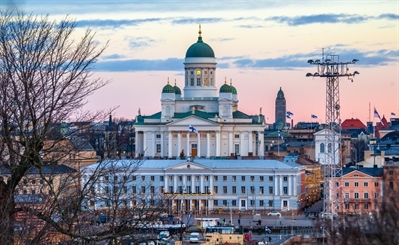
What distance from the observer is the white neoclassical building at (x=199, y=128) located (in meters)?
87.1

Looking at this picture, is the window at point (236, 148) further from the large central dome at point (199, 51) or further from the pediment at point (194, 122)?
the large central dome at point (199, 51)

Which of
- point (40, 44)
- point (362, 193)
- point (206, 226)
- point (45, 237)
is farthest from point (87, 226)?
point (362, 193)

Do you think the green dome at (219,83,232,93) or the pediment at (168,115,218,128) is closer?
the pediment at (168,115,218,128)

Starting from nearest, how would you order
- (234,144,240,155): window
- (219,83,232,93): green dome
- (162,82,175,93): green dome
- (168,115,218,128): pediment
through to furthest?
(168,115,218,128): pediment → (234,144,240,155): window → (219,83,232,93): green dome → (162,82,175,93): green dome

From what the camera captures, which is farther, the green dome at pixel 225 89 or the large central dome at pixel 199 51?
the large central dome at pixel 199 51

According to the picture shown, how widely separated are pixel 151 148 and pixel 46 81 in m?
75.3

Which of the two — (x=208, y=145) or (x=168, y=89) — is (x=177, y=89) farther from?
(x=208, y=145)

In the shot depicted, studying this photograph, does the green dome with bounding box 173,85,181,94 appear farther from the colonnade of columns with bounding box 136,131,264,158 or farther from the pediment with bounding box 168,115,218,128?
the pediment with bounding box 168,115,218,128

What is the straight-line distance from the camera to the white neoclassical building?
8706 cm

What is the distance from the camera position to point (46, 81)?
526 inches

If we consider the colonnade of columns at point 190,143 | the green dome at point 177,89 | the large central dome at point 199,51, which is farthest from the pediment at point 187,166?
the large central dome at point 199,51

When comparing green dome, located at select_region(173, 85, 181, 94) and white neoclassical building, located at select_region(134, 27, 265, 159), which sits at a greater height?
green dome, located at select_region(173, 85, 181, 94)

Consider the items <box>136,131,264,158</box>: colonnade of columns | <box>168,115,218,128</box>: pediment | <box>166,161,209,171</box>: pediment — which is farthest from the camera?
<box>136,131,264,158</box>: colonnade of columns

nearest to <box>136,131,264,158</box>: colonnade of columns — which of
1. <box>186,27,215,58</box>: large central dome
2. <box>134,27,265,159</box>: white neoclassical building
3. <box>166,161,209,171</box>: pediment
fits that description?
<box>134,27,265,159</box>: white neoclassical building
